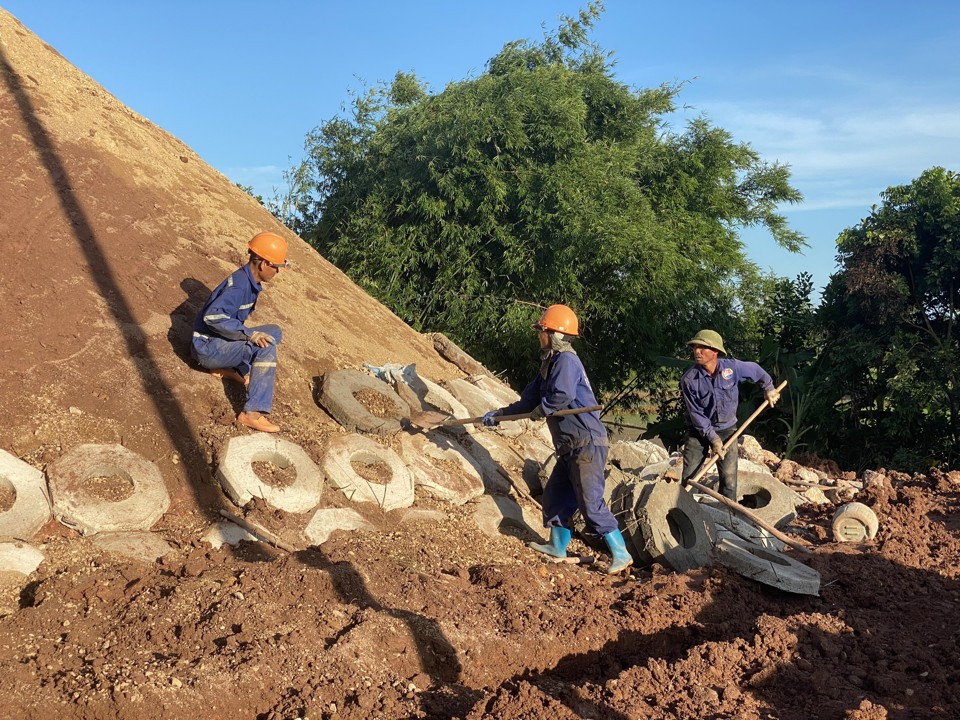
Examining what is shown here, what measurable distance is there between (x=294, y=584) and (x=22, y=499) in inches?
76.3

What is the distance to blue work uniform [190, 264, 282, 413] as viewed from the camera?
6.89 meters

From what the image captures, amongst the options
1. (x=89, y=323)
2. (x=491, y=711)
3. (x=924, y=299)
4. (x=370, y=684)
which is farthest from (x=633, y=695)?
(x=924, y=299)

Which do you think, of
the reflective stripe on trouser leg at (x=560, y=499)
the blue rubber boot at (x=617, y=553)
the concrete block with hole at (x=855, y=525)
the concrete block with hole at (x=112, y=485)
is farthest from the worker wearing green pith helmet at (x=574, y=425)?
the concrete block with hole at (x=112, y=485)

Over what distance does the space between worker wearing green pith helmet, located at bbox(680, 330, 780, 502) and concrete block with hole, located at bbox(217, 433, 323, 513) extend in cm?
329

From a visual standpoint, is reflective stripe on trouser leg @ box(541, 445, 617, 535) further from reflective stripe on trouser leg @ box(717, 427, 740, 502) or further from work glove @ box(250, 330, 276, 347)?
work glove @ box(250, 330, 276, 347)

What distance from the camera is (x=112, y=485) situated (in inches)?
240

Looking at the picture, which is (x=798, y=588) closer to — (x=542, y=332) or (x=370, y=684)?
(x=542, y=332)

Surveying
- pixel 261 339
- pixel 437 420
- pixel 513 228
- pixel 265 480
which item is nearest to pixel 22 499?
pixel 265 480

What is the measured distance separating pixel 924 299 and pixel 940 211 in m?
1.46

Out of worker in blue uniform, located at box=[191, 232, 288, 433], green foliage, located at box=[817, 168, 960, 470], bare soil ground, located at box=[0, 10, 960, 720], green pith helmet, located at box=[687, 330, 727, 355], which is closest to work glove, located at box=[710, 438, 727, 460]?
green pith helmet, located at box=[687, 330, 727, 355]

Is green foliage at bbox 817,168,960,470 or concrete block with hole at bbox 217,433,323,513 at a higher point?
green foliage at bbox 817,168,960,470

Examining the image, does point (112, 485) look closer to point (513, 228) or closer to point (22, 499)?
point (22, 499)

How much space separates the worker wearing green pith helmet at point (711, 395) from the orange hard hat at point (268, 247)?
138 inches

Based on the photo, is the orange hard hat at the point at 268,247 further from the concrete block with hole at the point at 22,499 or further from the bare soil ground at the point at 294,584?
the concrete block with hole at the point at 22,499
